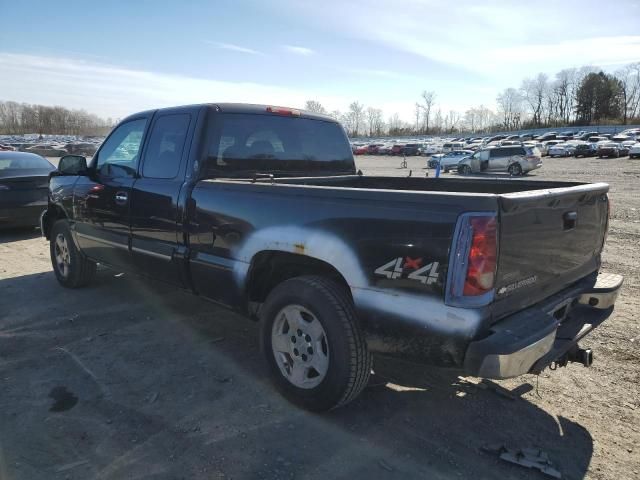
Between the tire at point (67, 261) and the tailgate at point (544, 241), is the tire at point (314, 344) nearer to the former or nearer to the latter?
the tailgate at point (544, 241)

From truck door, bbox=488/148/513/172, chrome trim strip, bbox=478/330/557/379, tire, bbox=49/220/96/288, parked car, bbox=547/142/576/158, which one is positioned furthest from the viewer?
parked car, bbox=547/142/576/158

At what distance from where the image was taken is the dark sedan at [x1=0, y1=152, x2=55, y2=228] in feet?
Answer: 27.6

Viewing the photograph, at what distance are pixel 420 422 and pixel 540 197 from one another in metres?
1.54

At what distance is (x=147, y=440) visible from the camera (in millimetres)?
2838

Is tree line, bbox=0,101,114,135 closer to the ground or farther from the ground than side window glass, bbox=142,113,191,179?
farther from the ground

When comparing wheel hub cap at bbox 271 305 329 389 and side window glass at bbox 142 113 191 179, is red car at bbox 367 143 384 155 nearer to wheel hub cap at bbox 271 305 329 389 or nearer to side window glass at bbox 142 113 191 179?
side window glass at bbox 142 113 191 179

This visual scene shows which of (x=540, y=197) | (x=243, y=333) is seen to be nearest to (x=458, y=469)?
(x=540, y=197)

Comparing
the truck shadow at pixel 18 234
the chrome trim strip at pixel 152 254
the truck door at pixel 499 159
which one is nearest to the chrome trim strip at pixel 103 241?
the chrome trim strip at pixel 152 254

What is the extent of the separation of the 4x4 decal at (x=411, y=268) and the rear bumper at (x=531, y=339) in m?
0.39

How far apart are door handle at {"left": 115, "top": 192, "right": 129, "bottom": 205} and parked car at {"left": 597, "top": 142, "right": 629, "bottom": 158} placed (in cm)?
4500

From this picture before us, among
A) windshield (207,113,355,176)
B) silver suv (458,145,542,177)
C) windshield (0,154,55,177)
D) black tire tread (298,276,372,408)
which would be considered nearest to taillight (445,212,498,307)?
black tire tread (298,276,372,408)

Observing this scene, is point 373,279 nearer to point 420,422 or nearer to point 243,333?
point 420,422

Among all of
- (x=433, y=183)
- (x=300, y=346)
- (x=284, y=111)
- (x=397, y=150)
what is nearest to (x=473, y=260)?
(x=300, y=346)

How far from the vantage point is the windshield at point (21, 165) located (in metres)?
8.75
